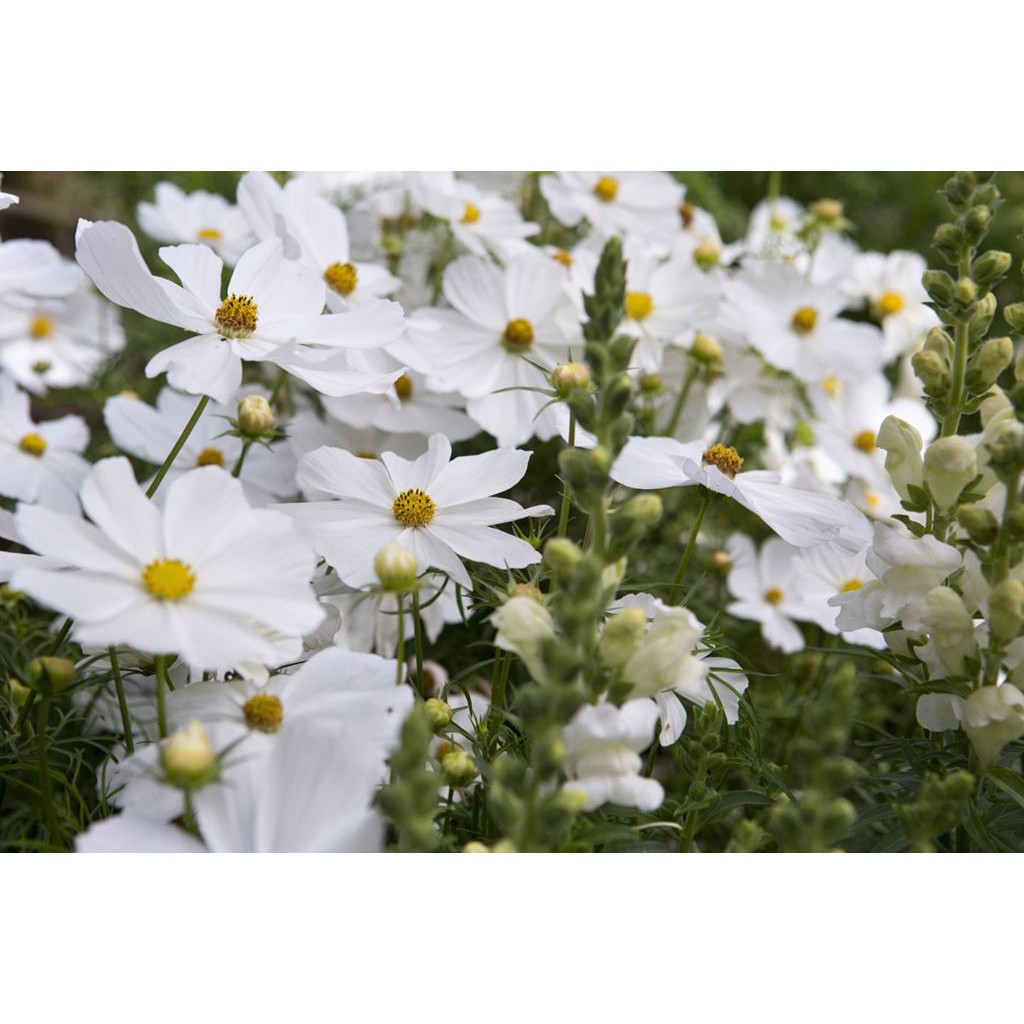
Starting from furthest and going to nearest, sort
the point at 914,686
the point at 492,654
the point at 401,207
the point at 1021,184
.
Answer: the point at 1021,184, the point at 401,207, the point at 492,654, the point at 914,686

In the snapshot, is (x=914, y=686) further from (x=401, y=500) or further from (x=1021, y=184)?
(x=1021, y=184)

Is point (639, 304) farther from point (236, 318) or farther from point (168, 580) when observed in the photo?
point (168, 580)

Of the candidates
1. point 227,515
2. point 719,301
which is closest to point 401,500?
point 227,515

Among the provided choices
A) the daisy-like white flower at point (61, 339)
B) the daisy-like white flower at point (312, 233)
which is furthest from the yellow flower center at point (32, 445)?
A: the daisy-like white flower at point (61, 339)

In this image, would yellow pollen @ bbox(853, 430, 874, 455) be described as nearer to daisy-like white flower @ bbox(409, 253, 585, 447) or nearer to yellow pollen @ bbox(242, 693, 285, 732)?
daisy-like white flower @ bbox(409, 253, 585, 447)

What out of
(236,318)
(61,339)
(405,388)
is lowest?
(61,339)

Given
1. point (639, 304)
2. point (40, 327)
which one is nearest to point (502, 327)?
point (639, 304)
